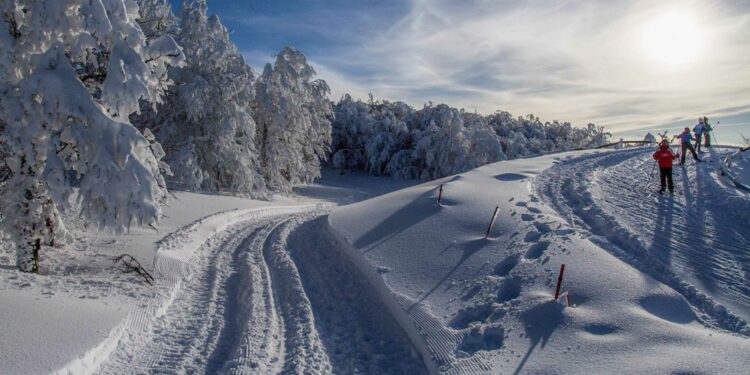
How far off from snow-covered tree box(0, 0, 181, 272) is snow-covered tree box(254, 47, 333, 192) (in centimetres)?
2301

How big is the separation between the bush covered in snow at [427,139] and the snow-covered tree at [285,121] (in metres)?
14.6

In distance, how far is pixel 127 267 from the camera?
894 cm

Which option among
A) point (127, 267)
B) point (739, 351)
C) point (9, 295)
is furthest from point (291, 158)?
point (739, 351)

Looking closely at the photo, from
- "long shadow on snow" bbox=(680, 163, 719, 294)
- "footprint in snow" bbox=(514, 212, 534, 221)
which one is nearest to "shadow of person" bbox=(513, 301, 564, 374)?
"long shadow on snow" bbox=(680, 163, 719, 294)

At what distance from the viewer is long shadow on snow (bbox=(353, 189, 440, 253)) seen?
10.6m

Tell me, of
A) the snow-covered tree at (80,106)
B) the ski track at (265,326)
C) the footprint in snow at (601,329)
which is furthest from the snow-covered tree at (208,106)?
the footprint in snow at (601,329)

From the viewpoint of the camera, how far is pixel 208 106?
83.7 feet

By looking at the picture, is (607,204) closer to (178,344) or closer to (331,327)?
(331,327)

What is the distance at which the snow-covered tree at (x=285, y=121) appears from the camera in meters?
30.9

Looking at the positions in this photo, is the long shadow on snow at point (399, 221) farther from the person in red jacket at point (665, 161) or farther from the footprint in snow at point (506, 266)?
the person in red jacket at point (665, 161)

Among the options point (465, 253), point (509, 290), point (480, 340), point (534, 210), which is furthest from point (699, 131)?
point (480, 340)

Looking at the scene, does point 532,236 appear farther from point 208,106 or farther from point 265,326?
point 208,106

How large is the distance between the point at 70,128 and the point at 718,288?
1067 cm

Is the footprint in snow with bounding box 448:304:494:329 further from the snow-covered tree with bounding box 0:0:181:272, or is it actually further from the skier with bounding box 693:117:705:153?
the skier with bounding box 693:117:705:153
